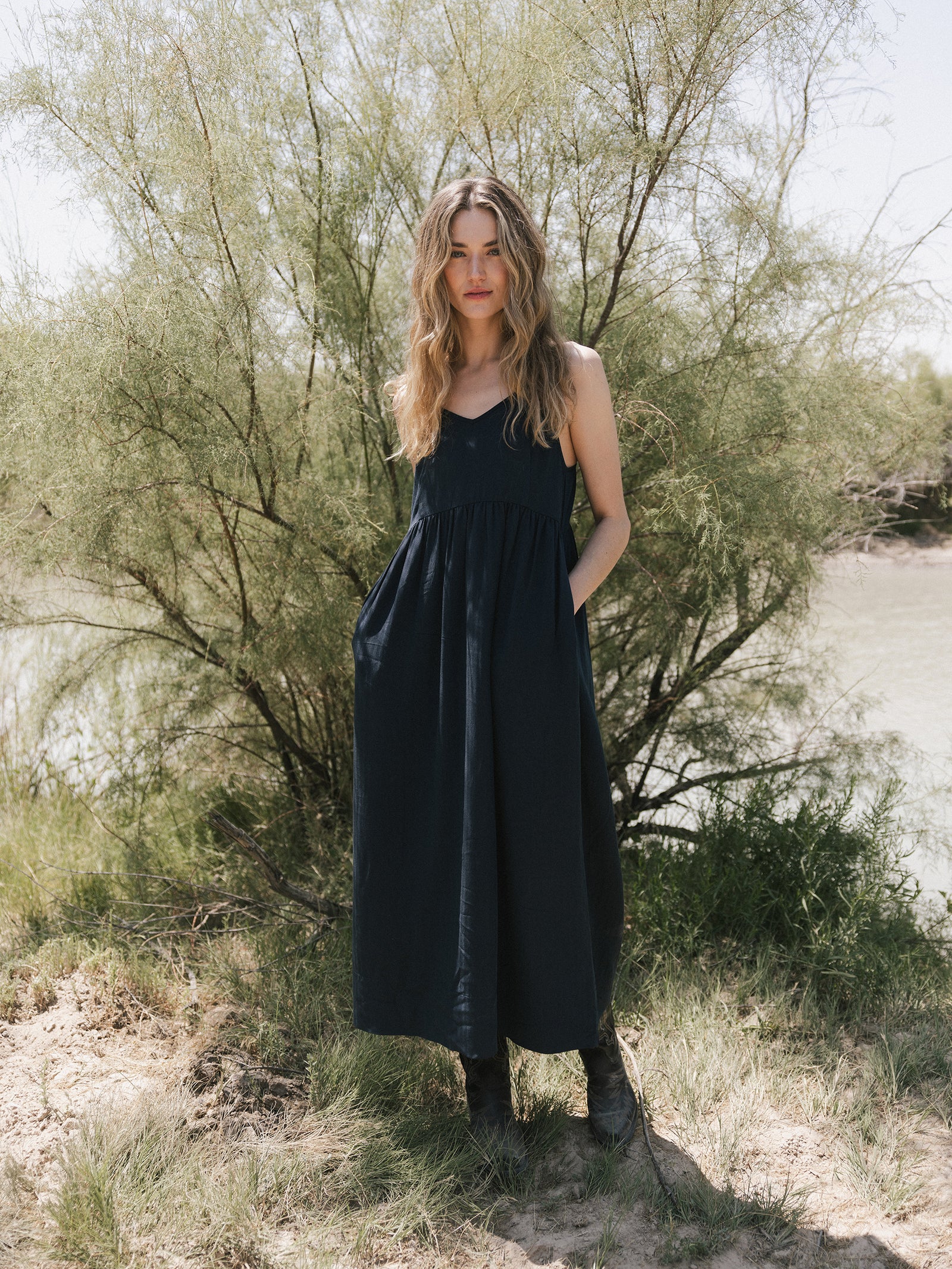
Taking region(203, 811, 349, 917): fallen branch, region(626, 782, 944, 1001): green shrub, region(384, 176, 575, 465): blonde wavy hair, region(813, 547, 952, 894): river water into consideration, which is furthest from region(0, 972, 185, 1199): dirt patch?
region(813, 547, 952, 894): river water

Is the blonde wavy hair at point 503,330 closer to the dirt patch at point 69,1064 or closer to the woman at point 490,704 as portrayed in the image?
the woman at point 490,704

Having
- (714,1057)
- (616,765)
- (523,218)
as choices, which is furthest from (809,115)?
(714,1057)

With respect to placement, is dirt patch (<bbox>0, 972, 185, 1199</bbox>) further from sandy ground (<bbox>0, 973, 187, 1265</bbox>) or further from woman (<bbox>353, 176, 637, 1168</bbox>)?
woman (<bbox>353, 176, 637, 1168</bbox>)

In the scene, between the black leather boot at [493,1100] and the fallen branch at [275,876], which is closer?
the black leather boot at [493,1100]

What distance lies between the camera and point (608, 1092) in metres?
1.93

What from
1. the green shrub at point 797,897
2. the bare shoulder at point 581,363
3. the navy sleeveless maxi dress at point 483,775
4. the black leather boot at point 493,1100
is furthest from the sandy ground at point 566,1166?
the bare shoulder at point 581,363

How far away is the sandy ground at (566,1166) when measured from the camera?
163 cm

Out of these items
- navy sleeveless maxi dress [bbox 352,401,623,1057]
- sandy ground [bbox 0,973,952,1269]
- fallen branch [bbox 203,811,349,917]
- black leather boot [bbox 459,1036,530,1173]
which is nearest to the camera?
sandy ground [bbox 0,973,952,1269]

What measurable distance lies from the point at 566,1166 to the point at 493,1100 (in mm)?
175

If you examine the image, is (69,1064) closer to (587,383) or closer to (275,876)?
(275,876)

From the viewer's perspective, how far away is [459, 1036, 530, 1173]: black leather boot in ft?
6.11

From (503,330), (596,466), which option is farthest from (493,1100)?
(503,330)

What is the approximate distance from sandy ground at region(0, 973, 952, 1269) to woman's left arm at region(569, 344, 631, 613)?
1.05 metres

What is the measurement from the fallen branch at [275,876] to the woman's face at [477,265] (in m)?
1.28
